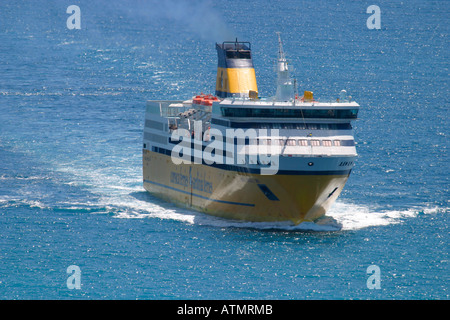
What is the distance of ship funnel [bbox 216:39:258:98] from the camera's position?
73.5 meters

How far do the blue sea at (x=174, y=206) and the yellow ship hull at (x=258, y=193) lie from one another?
969 mm

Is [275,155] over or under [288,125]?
under

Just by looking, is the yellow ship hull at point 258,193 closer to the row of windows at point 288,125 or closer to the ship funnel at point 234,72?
the row of windows at point 288,125

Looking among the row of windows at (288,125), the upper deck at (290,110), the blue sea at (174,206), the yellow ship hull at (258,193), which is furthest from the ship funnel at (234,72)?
the row of windows at (288,125)

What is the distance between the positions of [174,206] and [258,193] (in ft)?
35.2

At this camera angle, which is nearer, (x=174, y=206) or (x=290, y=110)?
(x=290, y=110)

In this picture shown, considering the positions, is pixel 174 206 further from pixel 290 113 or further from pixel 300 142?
pixel 300 142

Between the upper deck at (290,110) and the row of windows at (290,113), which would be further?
the row of windows at (290,113)

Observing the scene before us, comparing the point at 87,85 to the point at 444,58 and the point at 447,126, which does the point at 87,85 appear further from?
the point at 444,58

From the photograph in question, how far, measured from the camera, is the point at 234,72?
73.8 metres

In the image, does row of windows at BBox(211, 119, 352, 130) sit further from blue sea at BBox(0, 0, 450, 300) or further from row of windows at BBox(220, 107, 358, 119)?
blue sea at BBox(0, 0, 450, 300)

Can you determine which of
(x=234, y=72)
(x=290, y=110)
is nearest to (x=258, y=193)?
(x=290, y=110)

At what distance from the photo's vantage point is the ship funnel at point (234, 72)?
241 ft

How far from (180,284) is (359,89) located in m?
72.2
